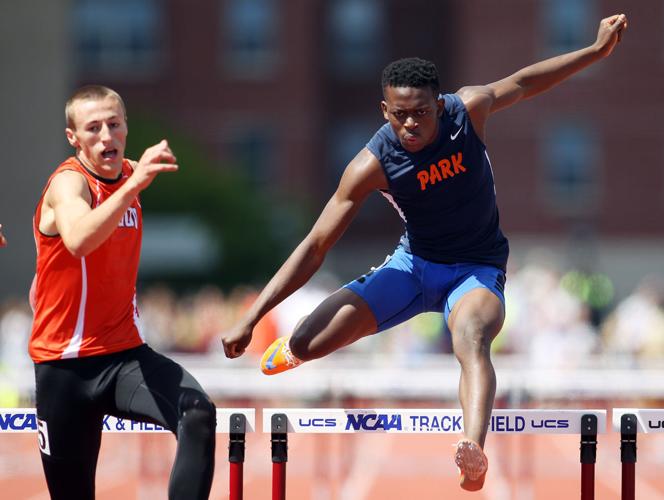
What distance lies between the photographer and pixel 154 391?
469 cm

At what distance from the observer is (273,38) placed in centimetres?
3653

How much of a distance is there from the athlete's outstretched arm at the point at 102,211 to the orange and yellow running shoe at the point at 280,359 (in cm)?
141

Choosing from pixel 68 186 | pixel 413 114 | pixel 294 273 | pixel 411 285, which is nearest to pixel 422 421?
pixel 411 285

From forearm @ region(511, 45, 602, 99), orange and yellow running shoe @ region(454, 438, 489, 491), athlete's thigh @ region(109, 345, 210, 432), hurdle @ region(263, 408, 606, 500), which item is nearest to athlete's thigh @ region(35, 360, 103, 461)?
athlete's thigh @ region(109, 345, 210, 432)

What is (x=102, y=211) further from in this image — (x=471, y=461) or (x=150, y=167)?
(x=471, y=461)

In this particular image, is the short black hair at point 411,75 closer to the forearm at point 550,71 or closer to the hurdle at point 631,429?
the forearm at point 550,71

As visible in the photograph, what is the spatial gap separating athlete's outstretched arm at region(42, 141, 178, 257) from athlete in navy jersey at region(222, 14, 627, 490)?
0.97 meters

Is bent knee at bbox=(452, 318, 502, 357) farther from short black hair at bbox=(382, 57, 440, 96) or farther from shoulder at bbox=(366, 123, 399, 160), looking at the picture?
short black hair at bbox=(382, 57, 440, 96)

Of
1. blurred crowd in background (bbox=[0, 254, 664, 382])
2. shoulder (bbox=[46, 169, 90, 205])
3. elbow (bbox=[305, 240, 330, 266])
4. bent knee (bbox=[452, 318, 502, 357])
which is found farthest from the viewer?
blurred crowd in background (bbox=[0, 254, 664, 382])

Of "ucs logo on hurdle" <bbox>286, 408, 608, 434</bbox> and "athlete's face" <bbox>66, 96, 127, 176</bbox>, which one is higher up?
"athlete's face" <bbox>66, 96, 127, 176</bbox>

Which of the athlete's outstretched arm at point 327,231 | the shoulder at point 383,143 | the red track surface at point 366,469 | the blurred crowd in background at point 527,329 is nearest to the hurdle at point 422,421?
the athlete's outstretched arm at point 327,231

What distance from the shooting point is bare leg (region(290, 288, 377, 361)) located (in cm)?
548

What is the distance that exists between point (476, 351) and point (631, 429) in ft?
2.49

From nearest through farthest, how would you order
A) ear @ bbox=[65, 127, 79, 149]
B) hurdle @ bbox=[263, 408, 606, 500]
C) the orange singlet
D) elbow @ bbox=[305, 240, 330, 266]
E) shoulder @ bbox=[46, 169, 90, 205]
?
shoulder @ bbox=[46, 169, 90, 205] → the orange singlet → ear @ bbox=[65, 127, 79, 149] → hurdle @ bbox=[263, 408, 606, 500] → elbow @ bbox=[305, 240, 330, 266]
